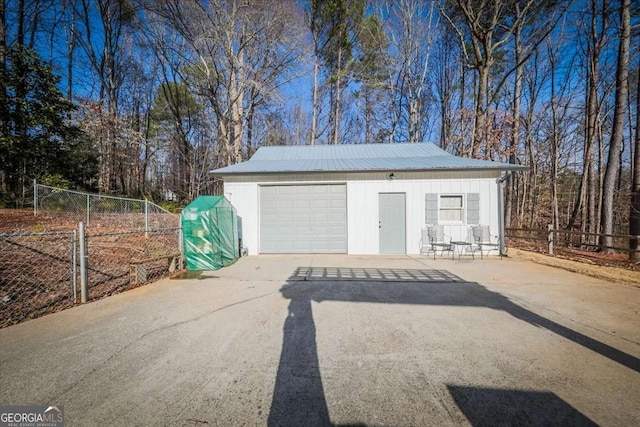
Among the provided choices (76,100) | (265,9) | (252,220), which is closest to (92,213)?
(252,220)

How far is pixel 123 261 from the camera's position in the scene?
6.55m

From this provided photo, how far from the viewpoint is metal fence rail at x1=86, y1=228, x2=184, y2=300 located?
16.1ft

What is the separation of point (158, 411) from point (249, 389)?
0.65 m

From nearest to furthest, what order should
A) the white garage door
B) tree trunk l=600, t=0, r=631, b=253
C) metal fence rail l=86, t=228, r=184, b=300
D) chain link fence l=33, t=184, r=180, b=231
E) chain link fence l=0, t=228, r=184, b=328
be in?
chain link fence l=0, t=228, r=184, b=328 → metal fence rail l=86, t=228, r=184, b=300 → the white garage door → tree trunk l=600, t=0, r=631, b=253 → chain link fence l=33, t=184, r=180, b=231

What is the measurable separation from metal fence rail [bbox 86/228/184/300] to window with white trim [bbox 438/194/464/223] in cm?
807

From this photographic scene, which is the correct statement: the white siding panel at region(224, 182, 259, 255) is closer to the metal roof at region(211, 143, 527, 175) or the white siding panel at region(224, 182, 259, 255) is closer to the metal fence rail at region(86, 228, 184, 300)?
the metal roof at region(211, 143, 527, 175)

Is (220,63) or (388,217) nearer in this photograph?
(388,217)

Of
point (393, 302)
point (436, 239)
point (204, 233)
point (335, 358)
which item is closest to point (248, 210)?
point (204, 233)

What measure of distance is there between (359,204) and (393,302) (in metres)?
4.71

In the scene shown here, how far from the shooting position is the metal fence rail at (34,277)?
363cm

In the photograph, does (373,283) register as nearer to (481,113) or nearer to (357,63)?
(481,113)

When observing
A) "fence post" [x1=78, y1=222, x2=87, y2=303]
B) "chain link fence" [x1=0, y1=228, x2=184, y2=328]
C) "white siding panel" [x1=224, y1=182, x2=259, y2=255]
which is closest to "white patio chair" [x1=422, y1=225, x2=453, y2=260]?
"white siding panel" [x1=224, y1=182, x2=259, y2=255]

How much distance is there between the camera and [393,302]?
4023 mm

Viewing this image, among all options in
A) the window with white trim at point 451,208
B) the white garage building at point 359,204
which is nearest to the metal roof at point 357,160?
the white garage building at point 359,204
